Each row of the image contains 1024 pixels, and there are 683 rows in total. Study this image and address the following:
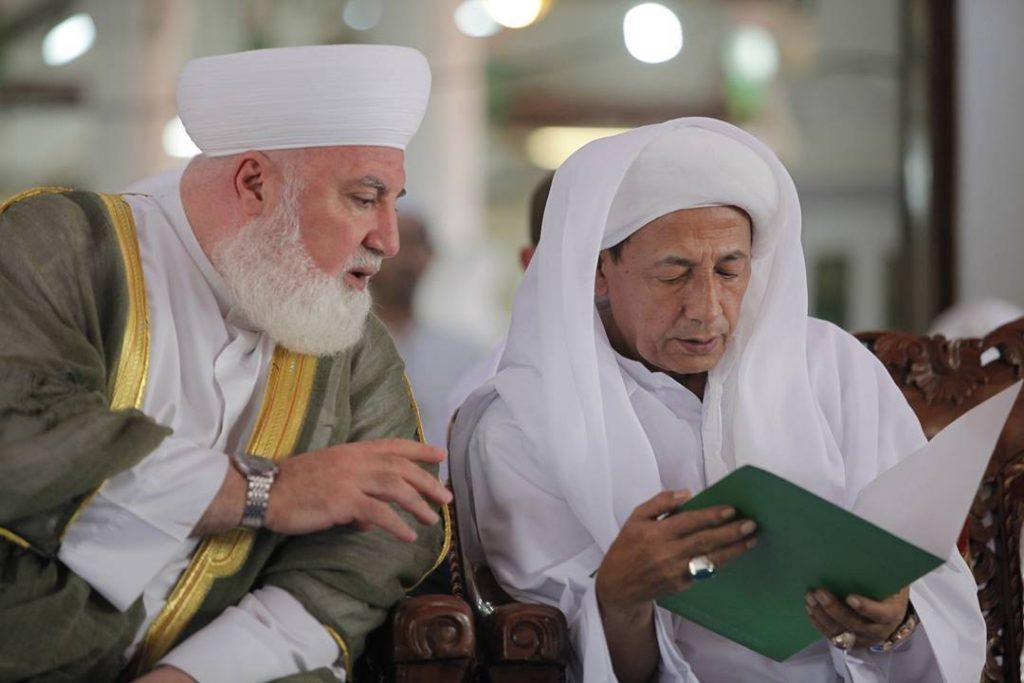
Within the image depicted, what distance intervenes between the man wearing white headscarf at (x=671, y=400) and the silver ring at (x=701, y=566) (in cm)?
28

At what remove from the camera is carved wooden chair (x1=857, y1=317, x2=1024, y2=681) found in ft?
12.4

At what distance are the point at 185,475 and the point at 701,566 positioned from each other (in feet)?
3.22

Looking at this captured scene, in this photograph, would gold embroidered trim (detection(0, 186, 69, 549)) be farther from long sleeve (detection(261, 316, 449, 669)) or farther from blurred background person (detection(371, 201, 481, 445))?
blurred background person (detection(371, 201, 481, 445))

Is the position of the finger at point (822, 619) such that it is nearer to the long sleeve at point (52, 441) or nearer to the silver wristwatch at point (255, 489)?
the silver wristwatch at point (255, 489)

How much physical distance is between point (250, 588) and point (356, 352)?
565mm

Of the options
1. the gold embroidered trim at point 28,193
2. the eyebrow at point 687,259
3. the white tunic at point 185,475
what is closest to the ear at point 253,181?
the white tunic at point 185,475

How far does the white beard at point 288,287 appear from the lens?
10.2 ft

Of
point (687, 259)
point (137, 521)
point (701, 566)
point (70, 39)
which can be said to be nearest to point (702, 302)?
point (687, 259)

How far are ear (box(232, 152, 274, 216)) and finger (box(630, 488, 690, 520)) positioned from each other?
3.28 ft

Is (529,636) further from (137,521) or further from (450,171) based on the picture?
(450,171)

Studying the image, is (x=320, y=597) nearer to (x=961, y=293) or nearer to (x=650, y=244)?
(x=650, y=244)

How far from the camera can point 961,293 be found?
322 inches

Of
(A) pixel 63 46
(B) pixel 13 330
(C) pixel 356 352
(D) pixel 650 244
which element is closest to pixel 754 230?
(D) pixel 650 244

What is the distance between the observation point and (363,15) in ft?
26.9
